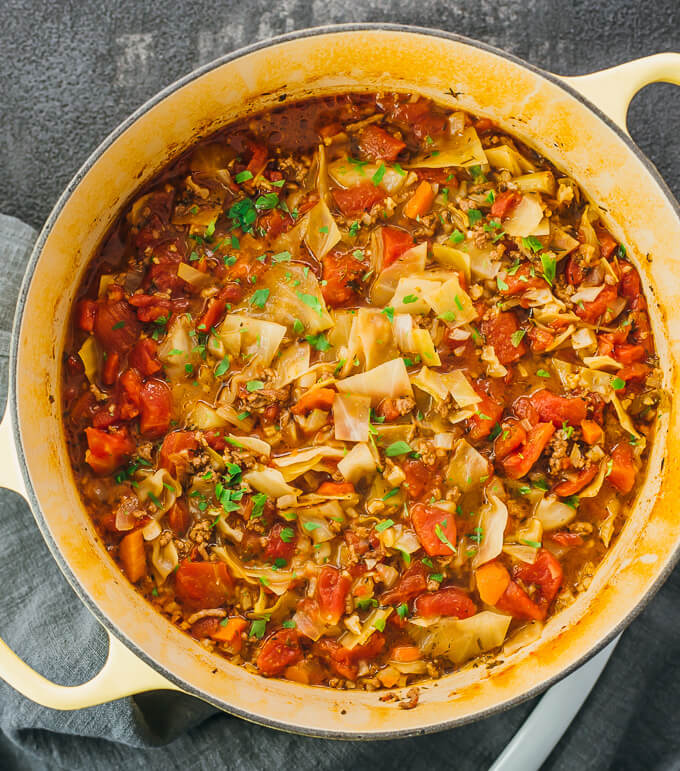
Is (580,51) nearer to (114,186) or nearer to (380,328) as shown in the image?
(380,328)

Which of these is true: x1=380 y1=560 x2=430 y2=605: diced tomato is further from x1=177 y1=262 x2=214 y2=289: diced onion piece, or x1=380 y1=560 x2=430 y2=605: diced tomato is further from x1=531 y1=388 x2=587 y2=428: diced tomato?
x1=177 y1=262 x2=214 y2=289: diced onion piece

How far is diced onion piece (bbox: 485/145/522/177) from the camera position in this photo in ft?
11.8

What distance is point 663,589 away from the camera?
384 cm

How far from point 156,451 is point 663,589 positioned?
2.48m

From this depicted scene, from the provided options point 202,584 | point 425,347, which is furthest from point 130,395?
point 425,347

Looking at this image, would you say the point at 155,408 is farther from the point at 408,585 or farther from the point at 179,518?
the point at 408,585

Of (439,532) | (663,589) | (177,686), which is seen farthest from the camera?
(663,589)

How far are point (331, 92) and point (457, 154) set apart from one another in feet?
2.11

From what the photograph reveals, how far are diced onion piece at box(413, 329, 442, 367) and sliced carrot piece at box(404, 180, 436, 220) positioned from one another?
0.55 metres

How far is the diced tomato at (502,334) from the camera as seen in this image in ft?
11.5

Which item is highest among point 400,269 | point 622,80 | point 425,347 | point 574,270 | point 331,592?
point 622,80

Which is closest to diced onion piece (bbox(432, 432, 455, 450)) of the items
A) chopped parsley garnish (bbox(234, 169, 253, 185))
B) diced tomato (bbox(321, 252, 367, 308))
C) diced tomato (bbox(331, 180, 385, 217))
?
diced tomato (bbox(321, 252, 367, 308))

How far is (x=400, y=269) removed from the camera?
3.48 meters

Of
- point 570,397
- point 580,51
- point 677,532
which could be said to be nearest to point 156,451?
point 570,397
